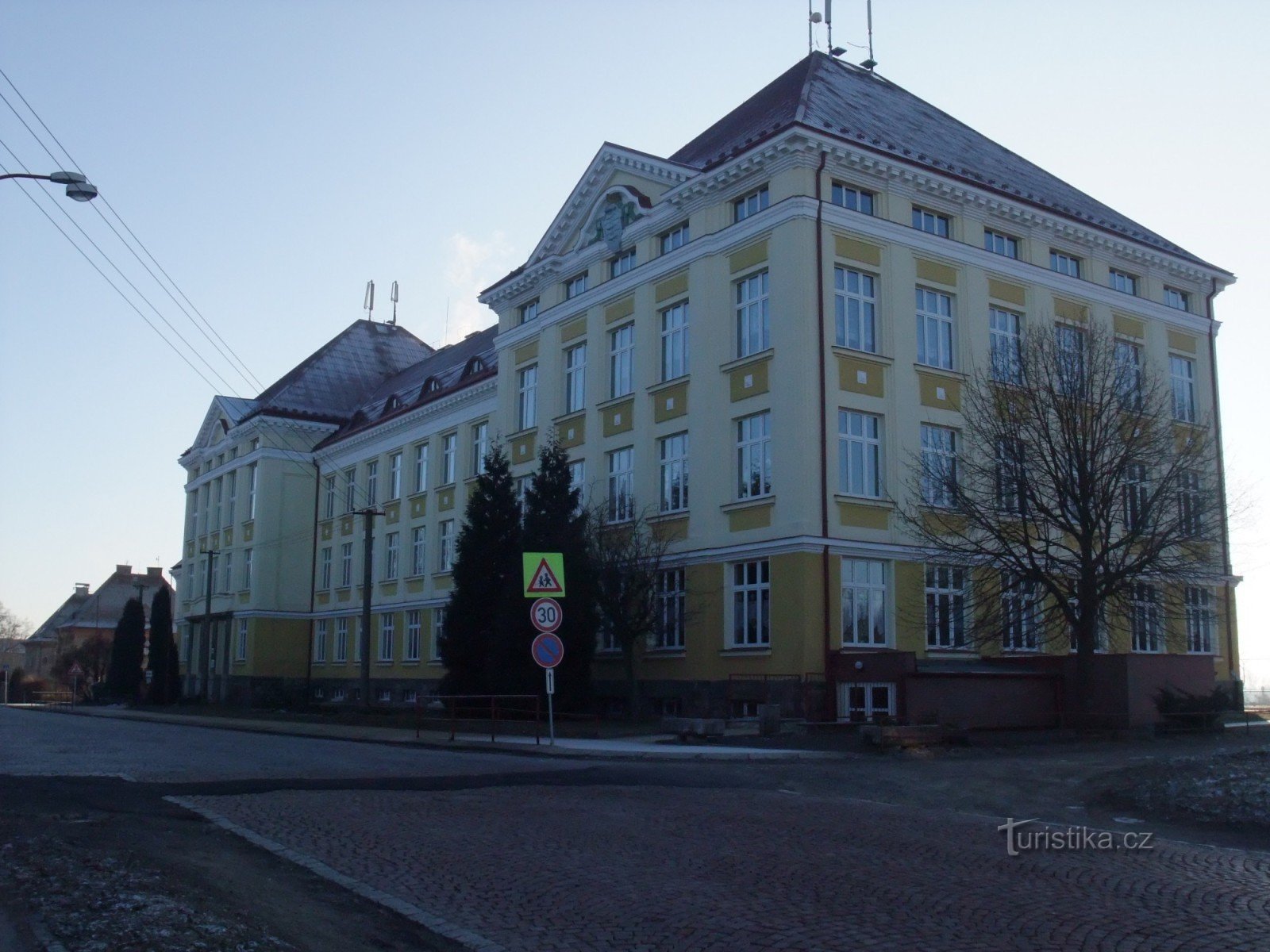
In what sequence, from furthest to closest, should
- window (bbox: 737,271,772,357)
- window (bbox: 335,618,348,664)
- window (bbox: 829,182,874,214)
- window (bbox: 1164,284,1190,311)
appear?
1. window (bbox: 335,618,348,664)
2. window (bbox: 1164,284,1190,311)
3. window (bbox: 737,271,772,357)
4. window (bbox: 829,182,874,214)

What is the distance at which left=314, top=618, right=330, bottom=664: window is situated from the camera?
194 feet

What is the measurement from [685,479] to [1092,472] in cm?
1070

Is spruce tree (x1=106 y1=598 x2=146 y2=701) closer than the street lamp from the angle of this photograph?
No

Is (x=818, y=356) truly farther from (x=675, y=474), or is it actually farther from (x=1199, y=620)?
(x=1199, y=620)

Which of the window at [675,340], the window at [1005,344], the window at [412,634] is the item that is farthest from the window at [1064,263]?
the window at [412,634]

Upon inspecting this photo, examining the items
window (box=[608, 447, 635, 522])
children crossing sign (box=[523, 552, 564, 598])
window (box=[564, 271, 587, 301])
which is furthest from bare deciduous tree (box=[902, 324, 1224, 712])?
window (box=[564, 271, 587, 301])

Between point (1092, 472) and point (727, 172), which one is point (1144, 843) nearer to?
point (1092, 472)

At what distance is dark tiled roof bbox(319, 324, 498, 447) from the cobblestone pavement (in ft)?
116

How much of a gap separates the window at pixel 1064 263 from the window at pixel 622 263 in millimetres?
12091

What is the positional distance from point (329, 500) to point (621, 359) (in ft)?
92.2

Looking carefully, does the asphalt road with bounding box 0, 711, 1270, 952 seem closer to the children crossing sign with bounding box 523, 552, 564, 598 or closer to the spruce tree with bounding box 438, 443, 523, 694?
the children crossing sign with bounding box 523, 552, 564, 598

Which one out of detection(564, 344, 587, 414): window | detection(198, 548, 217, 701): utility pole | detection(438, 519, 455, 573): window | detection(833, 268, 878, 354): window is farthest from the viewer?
detection(198, 548, 217, 701): utility pole

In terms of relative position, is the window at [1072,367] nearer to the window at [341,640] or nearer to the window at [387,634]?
the window at [387,634]

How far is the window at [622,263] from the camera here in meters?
36.7
